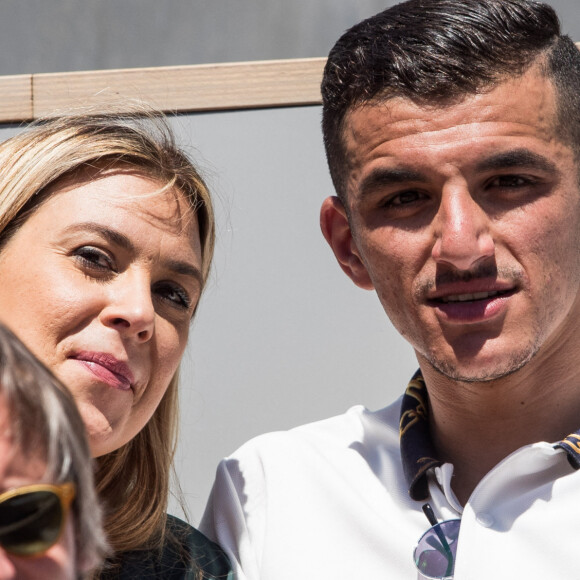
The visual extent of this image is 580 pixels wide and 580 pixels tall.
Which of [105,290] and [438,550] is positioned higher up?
[105,290]

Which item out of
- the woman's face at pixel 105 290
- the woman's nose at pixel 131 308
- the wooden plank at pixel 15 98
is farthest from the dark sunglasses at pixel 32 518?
the wooden plank at pixel 15 98

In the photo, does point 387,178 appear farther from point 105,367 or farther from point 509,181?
point 105,367

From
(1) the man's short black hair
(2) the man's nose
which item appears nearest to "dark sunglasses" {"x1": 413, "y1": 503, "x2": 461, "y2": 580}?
(2) the man's nose

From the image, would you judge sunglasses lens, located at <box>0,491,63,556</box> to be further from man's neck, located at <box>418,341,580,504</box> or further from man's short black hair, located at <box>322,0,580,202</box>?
man's short black hair, located at <box>322,0,580,202</box>

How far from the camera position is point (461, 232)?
198 cm

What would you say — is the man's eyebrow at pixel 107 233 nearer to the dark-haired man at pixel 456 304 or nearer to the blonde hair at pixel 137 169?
the blonde hair at pixel 137 169

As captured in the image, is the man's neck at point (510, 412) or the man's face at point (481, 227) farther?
the man's neck at point (510, 412)

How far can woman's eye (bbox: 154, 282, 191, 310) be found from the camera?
228 centimetres

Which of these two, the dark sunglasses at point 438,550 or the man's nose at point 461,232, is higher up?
the man's nose at point 461,232

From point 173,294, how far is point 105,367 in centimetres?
34

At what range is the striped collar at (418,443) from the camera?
2018 millimetres

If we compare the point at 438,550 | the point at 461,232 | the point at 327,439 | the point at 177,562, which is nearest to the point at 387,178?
the point at 461,232

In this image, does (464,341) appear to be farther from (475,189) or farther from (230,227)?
(230,227)

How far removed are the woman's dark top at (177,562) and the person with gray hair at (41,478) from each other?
1033mm
